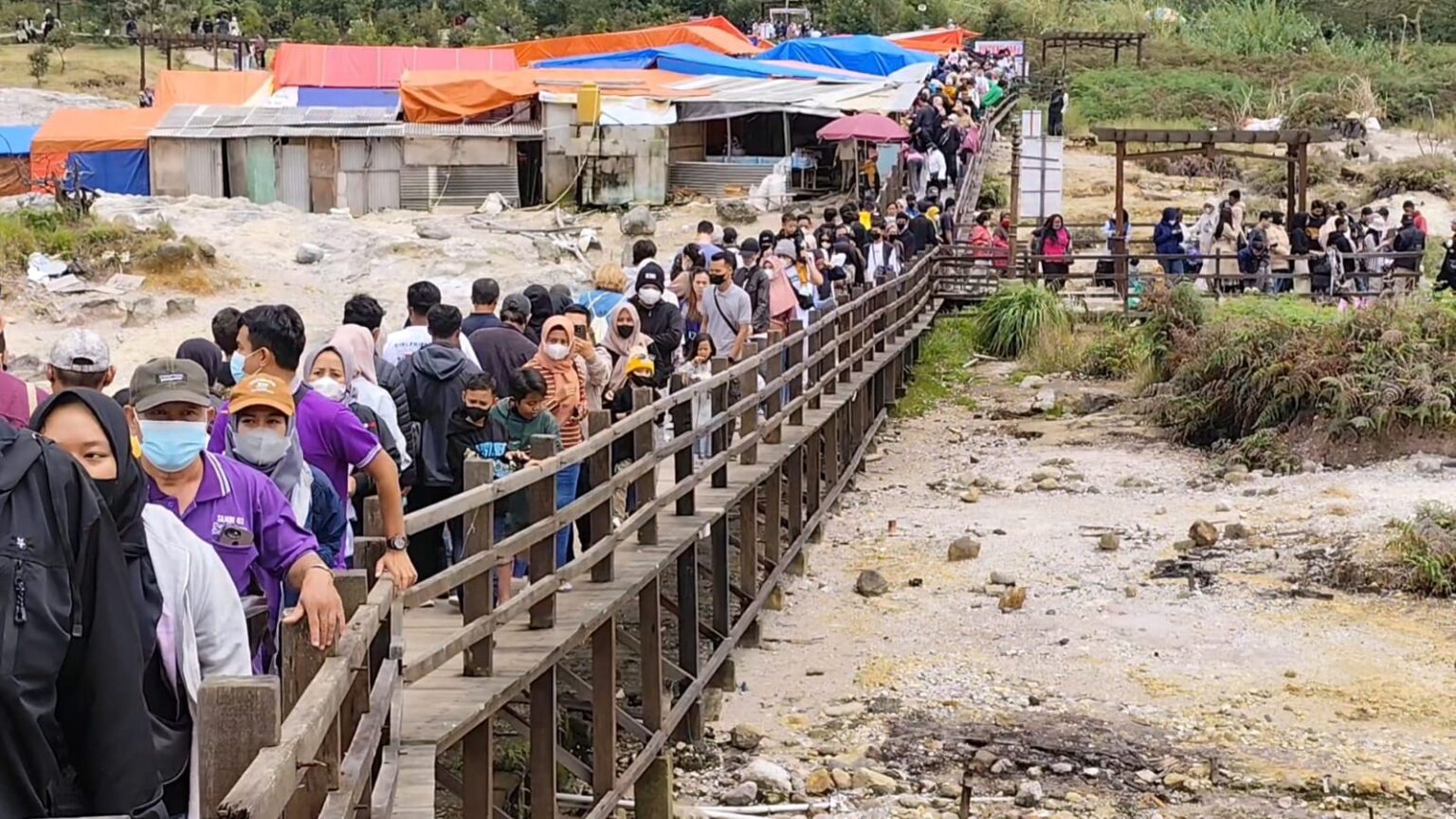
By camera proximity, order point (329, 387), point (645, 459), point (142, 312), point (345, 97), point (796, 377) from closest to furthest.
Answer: point (329, 387), point (645, 459), point (796, 377), point (142, 312), point (345, 97)

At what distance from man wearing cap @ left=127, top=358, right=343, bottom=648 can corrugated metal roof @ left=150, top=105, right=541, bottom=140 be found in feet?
100

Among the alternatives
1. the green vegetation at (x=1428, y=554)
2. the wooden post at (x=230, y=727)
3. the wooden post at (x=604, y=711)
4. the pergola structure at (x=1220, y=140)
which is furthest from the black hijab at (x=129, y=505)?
the pergola structure at (x=1220, y=140)

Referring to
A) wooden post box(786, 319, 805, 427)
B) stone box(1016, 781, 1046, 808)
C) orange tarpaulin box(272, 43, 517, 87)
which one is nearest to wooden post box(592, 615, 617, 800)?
stone box(1016, 781, 1046, 808)

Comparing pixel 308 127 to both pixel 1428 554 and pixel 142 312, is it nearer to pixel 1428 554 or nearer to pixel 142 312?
pixel 142 312

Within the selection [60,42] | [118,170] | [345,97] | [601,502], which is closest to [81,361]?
[601,502]

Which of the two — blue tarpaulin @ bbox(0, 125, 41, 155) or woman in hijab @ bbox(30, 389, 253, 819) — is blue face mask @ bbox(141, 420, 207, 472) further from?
blue tarpaulin @ bbox(0, 125, 41, 155)

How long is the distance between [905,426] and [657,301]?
8.34 m

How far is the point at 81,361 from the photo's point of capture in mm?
4691

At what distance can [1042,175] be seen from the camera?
1024 inches

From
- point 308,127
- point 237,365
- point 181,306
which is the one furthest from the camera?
point 308,127

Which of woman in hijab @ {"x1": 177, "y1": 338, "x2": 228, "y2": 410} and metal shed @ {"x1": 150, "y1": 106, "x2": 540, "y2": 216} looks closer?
woman in hijab @ {"x1": 177, "y1": 338, "x2": 228, "y2": 410}

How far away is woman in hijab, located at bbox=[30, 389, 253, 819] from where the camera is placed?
3.23 m

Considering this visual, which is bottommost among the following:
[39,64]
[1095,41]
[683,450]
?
[683,450]

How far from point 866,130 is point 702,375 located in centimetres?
1836
